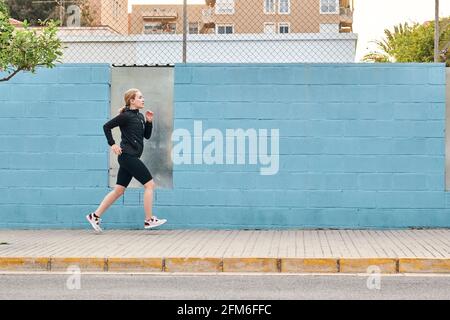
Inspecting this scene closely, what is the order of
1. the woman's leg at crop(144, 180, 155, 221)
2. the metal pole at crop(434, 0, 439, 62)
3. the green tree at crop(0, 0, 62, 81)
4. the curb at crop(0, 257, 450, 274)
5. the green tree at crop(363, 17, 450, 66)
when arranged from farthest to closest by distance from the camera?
the green tree at crop(363, 17, 450, 66) < the metal pole at crop(434, 0, 439, 62) < the woman's leg at crop(144, 180, 155, 221) < the green tree at crop(0, 0, 62, 81) < the curb at crop(0, 257, 450, 274)

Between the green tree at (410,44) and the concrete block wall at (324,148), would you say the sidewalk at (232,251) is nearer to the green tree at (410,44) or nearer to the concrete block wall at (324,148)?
the concrete block wall at (324,148)

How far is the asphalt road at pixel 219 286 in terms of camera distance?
7312 millimetres

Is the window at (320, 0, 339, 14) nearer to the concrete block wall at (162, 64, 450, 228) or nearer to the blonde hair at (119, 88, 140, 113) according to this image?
the concrete block wall at (162, 64, 450, 228)

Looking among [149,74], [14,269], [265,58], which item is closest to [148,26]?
[265,58]

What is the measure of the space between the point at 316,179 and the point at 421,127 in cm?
162

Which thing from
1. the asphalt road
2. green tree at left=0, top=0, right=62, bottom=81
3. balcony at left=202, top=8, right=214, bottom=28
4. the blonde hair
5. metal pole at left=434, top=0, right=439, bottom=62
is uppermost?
balcony at left=202, top=8, right=214, bottom=28

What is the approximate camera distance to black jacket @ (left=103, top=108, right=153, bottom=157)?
37.9ft

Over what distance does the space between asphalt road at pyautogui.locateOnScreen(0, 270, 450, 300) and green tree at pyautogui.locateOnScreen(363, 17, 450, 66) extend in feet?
101

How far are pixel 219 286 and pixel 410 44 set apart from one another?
3869 cm

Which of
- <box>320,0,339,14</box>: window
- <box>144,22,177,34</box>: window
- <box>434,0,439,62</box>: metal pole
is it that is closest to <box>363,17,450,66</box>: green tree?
<box>320,0,339,14</box>: window

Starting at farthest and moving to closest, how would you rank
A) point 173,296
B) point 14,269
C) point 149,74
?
point 149,74
point 14,269
point 173,296

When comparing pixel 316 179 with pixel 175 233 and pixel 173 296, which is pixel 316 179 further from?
pixel 173 296

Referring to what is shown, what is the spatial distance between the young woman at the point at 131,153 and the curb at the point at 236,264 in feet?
8.35

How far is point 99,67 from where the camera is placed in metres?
12.4
